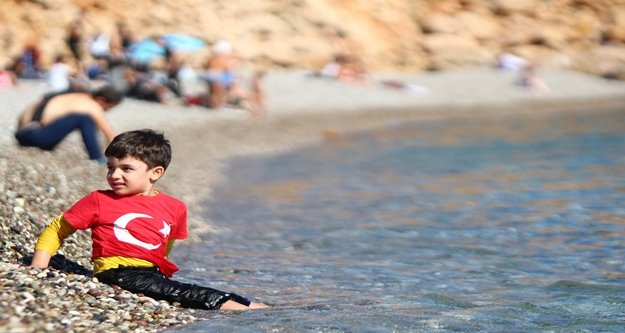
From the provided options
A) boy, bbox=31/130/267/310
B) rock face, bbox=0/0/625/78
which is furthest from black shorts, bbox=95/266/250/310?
rock face, bbox=0/0/625/78

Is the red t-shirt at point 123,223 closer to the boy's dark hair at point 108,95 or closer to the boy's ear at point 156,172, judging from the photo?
the boy's ear at point 156,172

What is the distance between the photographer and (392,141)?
19516 mm

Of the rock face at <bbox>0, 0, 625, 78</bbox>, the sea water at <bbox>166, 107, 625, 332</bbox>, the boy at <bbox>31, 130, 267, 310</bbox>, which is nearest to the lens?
the boy at <bbox>31, 130, 267, 310</bbox>

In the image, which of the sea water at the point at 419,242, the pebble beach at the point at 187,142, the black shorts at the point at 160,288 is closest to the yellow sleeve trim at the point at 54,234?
the pebble beach at the point at 187,142

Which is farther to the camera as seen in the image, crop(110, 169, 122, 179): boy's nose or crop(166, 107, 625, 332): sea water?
crop(166, 107, 625, 332): sea water

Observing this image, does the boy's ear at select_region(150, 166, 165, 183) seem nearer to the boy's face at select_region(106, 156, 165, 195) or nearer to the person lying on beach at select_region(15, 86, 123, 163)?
the boy's face at select_region(106, 156, 165, 195)

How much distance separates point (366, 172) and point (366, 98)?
429 inches

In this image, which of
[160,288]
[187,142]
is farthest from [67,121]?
[187,142]

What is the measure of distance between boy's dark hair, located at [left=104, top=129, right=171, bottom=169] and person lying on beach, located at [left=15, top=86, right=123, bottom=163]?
4958mm

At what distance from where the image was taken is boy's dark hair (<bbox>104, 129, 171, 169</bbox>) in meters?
5.76

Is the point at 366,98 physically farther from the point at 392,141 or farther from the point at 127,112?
the point at 127,112

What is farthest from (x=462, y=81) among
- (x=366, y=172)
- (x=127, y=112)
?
(x=366, y=172)

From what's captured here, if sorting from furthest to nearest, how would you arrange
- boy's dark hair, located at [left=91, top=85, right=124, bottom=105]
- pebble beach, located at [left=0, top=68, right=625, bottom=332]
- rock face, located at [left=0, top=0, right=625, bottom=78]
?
rock face, located at [left=0, top=0, right=625, bottom=78]
boy's dark hair, located at [left=91, top=85, right=124, bottom=105]
pebble beach, located at [left=0, top=68, right=625, bottom=332]

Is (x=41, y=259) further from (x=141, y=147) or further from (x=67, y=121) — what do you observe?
(x=67, y=121)
